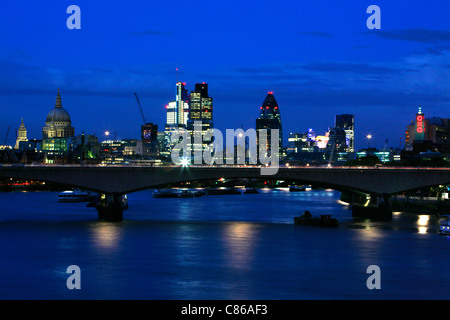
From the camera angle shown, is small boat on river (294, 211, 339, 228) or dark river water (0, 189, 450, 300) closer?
dark river water (0, 189, 450, 300)

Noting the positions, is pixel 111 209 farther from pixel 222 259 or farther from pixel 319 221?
pixel 222 259

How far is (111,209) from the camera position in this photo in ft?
287

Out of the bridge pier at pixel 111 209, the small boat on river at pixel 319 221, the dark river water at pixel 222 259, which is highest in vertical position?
the bridge pier at pixel 111 209

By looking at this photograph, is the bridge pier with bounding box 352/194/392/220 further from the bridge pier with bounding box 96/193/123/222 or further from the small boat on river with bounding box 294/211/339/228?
the bridge pier with bounding box 96/193/123/222

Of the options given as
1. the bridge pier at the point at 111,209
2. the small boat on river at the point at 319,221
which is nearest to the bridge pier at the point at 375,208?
the small boat on river at the point at 319,221

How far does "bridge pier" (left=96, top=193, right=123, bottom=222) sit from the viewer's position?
87125 mm

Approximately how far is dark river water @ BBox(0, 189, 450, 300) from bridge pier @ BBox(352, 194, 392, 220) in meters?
3.71

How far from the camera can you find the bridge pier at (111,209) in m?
87.1

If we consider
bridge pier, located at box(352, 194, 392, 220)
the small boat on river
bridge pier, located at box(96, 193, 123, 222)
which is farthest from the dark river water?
bridge pier, located at box(352, 194, 392, 220)

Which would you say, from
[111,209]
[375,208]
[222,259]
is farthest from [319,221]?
[222,259]

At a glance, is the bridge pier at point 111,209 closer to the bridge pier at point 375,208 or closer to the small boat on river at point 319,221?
the small boat on river at point 319,221

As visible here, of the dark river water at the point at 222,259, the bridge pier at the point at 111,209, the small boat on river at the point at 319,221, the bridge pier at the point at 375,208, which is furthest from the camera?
the bridge pier at the point at 375,208

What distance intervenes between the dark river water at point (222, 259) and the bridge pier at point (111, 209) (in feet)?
11.7
